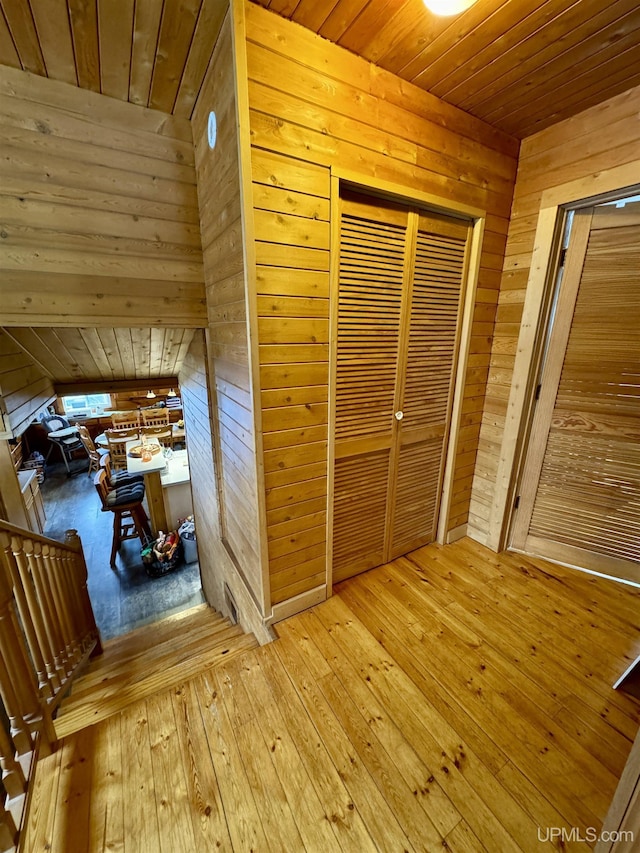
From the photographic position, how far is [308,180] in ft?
4.16

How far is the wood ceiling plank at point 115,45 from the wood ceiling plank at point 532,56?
1329 mm

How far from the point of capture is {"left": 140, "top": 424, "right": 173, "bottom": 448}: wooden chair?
569 cm

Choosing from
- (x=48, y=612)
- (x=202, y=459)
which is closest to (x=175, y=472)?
(x=202, y=459)

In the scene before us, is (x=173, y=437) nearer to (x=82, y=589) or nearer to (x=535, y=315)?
(x=82, y=589)

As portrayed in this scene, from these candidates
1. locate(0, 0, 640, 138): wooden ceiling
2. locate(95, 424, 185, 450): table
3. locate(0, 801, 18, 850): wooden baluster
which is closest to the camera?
locate(0, 801, 18, 850): wooden baluster

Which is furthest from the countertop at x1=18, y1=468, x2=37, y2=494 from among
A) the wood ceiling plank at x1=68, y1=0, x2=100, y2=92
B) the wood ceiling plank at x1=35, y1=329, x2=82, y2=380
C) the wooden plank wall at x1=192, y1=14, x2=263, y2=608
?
the wood ceiling plank at x1=68, y1=0, x2=100, y2=92

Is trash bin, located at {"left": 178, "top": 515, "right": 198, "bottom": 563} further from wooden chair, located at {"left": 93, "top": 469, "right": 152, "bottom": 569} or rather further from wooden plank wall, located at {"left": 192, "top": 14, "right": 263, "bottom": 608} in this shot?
wooden plank wall, located at {"left": 192, "top": 14, "right": 263, "bottom": 608}

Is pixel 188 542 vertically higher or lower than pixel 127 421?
lower

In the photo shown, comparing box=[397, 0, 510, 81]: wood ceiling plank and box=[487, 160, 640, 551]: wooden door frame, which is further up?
box=[397, 0, 510, 81]: wood ceiling plank

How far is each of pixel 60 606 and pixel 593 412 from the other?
312 cm

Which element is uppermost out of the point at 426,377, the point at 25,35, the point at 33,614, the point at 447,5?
the point at 25,35

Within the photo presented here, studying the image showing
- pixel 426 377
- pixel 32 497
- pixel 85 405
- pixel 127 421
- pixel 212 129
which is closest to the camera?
pixel 212 129

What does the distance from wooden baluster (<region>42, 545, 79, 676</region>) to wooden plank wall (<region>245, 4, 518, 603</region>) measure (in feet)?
3.72

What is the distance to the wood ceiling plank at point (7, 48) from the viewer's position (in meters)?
1.16
